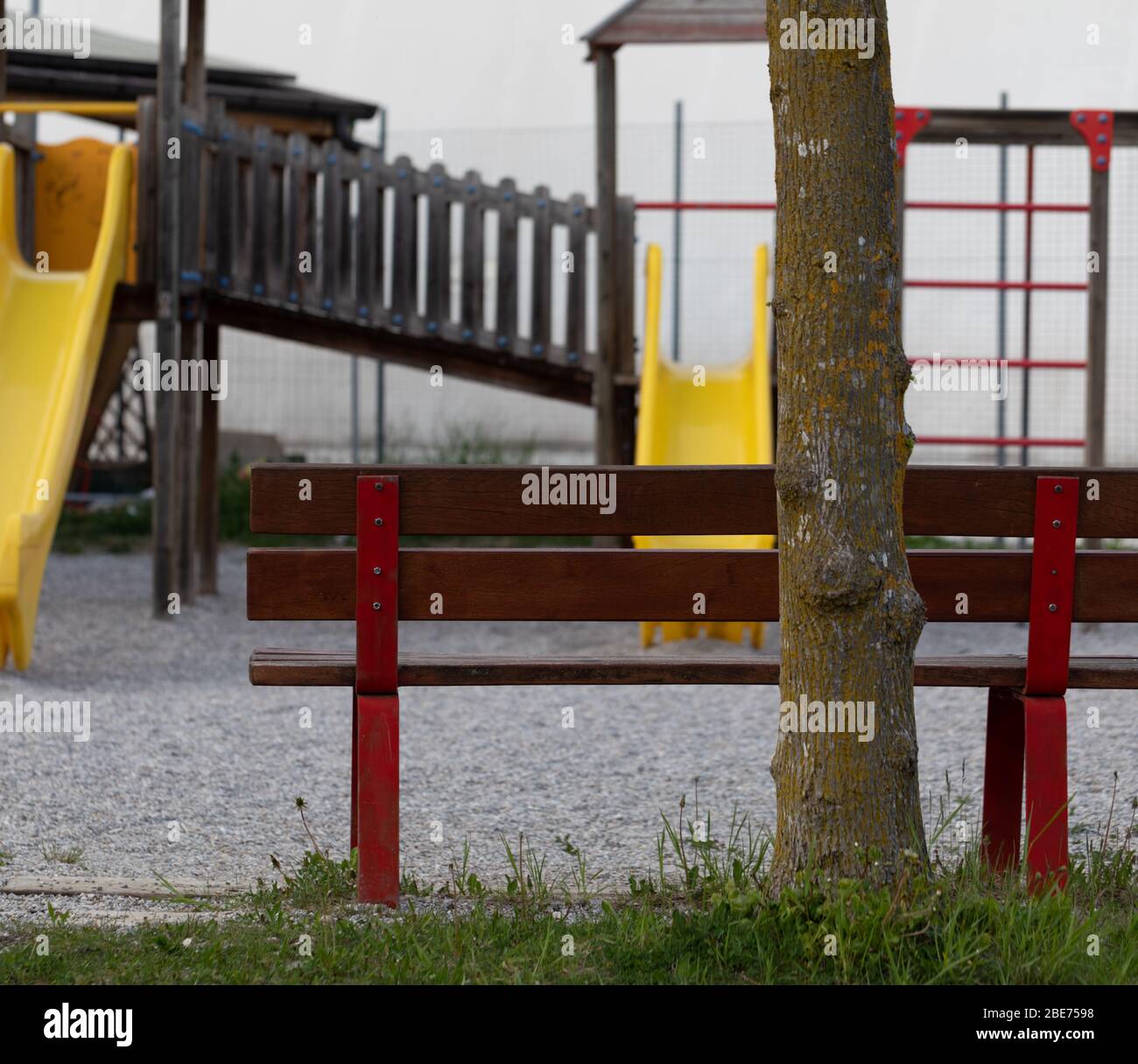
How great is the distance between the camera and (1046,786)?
3.23 meters

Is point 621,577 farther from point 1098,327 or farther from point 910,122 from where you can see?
point 1098,327

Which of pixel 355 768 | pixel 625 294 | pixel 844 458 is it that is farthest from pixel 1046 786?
pixel 625 294

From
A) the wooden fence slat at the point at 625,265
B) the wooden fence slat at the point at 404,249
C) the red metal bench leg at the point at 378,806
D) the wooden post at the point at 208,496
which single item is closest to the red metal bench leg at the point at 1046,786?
the red metal bench leg at the point at 378,806

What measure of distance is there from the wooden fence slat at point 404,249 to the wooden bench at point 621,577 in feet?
20.1

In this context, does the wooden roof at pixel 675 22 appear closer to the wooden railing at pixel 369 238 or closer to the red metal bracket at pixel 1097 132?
the wooden railing at pixel 369 238

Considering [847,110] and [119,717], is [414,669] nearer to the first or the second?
[847,110]

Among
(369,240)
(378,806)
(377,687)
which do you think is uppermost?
(369,240)

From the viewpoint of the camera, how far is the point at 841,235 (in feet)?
9.14

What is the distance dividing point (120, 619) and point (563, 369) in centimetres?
323

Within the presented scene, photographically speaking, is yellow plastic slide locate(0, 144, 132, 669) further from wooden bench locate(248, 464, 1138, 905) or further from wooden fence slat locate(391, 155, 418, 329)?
wooden bench locate(248, 464, 1138, 905)

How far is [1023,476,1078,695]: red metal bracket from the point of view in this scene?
327 cm

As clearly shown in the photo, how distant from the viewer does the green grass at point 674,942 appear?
254 centimetres

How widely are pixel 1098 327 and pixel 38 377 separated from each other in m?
6.28
